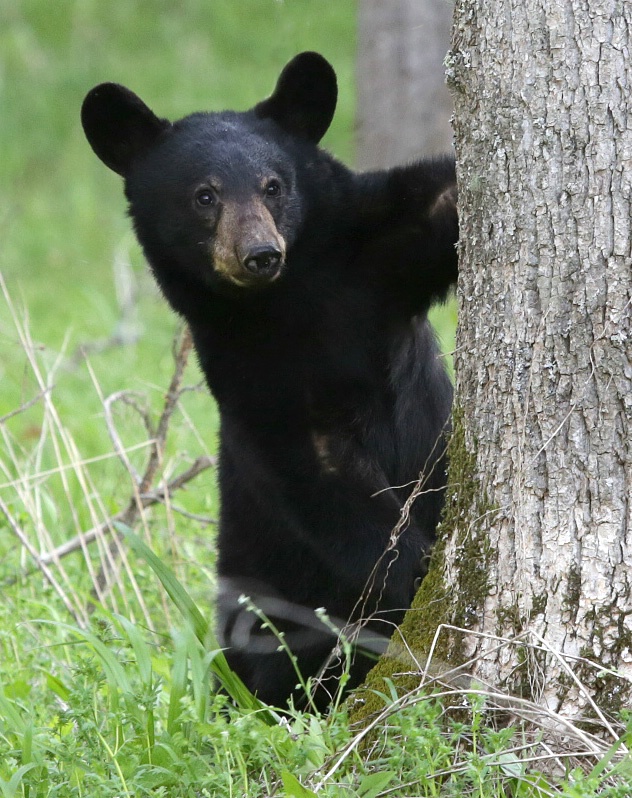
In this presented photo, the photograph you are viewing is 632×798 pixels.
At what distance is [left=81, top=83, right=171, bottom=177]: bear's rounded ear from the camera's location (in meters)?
3.77

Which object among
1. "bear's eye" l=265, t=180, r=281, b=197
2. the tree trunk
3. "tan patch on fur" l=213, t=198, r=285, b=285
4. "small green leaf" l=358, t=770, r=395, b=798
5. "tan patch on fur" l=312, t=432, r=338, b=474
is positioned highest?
the tree trunk

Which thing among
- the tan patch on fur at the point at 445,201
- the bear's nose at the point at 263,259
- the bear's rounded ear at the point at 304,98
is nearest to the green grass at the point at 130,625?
the bear's rounded ear at the point at 304,98

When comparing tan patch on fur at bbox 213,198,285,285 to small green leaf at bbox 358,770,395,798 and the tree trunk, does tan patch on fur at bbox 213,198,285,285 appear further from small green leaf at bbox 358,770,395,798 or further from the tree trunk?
the tree trunk

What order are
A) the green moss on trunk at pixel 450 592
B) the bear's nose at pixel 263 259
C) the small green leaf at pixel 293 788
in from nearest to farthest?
the small green leaf at pixel 293 788
the green moss on trunk at pixel 450 592
the bear's nose at pixel 263 259

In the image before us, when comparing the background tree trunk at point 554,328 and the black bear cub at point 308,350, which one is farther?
the black bear cub at point 308,350

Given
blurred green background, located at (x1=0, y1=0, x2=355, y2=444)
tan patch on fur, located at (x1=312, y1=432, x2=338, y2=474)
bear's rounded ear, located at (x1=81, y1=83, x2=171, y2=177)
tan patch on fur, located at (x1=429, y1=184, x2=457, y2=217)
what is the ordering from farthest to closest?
blurred green background, located at (x1=0, y1=0, x2=355, y2=444) < bear's rounded ear, located at (x1=81, y1=83, x2=171, y2=177) < tan patch on fur, located at (x1=312, y1=432, x2=338, y2=474) < tan patch on fur, located at (x1=429, y1=184, x2=457, y2=217)

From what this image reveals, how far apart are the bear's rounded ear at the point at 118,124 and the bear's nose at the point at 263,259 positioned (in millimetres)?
816

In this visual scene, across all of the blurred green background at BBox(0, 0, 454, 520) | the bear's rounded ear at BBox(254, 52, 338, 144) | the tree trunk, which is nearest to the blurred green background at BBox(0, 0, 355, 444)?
the blurred green background at BBox(0, 0, 454, 520)

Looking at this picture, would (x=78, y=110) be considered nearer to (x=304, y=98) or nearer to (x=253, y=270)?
(x=304, y=98)

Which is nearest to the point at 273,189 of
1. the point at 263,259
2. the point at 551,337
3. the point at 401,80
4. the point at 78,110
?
the point at 263,259

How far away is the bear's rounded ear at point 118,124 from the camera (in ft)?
12.4

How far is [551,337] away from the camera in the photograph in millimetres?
2400

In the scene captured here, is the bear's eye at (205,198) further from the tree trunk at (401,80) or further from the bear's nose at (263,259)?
the tree trunk at (401,80)

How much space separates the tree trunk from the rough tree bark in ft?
17.7
